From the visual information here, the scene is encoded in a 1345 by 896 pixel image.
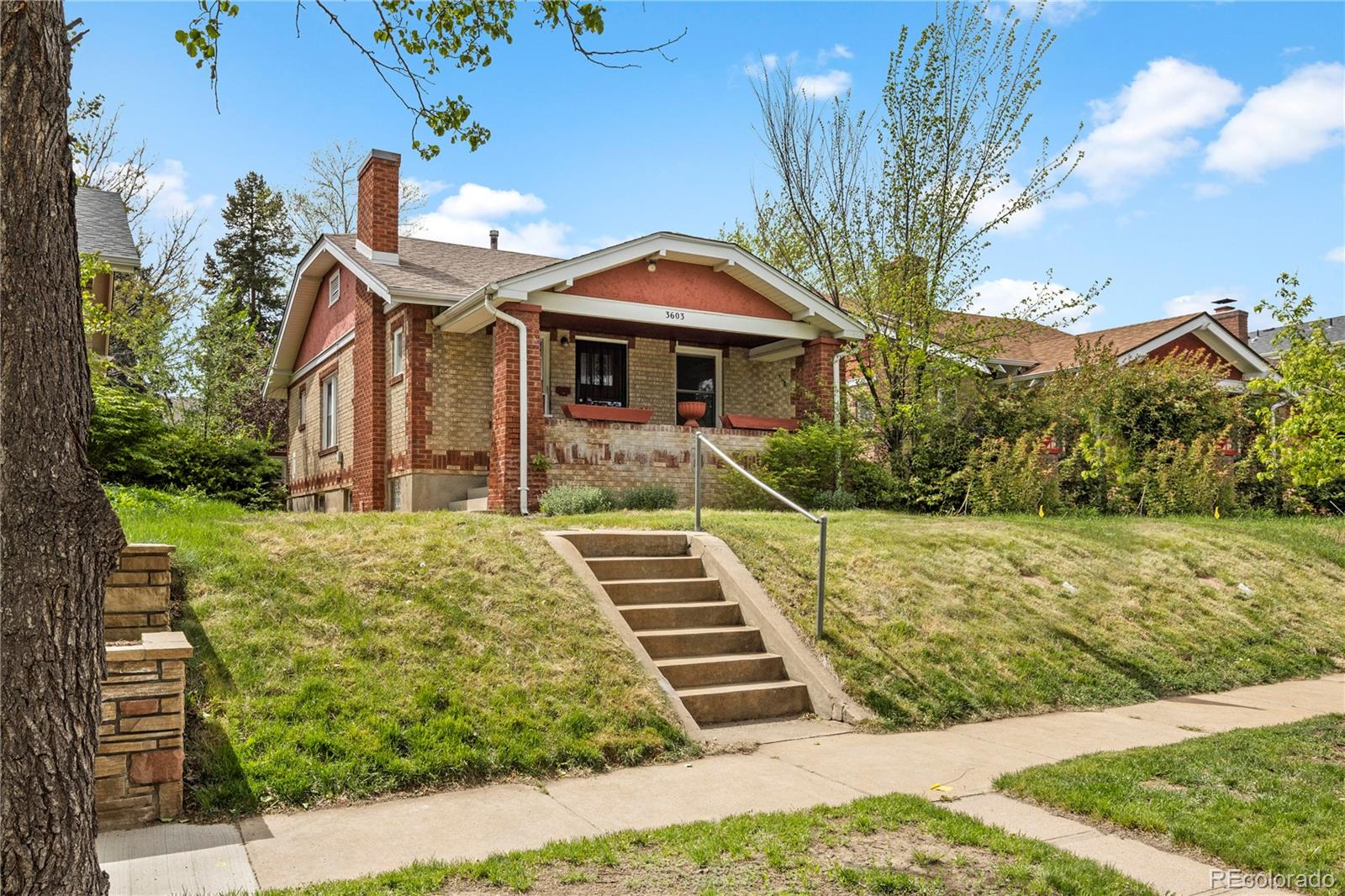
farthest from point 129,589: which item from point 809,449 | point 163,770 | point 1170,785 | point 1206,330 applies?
point 1206,330

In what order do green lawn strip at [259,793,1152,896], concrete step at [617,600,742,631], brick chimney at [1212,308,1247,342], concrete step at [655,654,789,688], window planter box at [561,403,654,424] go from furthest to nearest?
brick chimney at [1212,308,1247,342] < window planter box at [561,403,654,424] < concrete step at [617,600,742,631] < concrete step at [655,654,789,688] < green lawn strip at [259,793,1152,896]

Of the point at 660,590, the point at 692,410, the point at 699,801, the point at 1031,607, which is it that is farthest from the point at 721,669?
the point at 692,410

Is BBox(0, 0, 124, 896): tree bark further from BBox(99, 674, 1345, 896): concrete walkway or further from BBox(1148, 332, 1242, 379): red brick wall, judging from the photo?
BBox(1148, 332, 1242, 379): red brick wall

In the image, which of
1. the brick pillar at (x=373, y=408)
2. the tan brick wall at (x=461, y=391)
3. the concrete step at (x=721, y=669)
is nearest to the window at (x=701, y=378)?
the tan brick wall at (x=461, y=391)

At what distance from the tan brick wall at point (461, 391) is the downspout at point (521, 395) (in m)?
1.59

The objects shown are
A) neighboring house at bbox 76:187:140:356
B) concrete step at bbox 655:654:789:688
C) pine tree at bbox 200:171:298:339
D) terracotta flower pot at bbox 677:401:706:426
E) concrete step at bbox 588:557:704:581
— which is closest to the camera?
concrete step at bbox 655:654:789:688

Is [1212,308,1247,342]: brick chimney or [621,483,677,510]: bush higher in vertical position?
[1212,308,1247,342]: brick chimney

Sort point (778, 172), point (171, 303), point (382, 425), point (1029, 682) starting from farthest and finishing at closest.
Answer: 1. point (171, 303)
2. point (778, 172)
3. point (382, 425)
4. point (1029, 682)

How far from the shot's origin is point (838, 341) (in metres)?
17.4

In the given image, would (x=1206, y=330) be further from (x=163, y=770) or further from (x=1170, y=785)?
(x=163, y=770)

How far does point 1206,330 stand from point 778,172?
12.4 metres

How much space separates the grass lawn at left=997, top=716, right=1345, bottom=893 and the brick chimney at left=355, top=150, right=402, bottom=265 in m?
14.2

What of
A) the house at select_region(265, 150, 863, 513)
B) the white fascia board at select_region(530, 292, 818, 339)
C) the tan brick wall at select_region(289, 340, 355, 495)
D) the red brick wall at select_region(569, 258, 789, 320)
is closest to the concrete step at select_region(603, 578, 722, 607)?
the house at select_region(265, 150, 863, 513)

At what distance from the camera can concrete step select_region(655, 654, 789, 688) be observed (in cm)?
732
